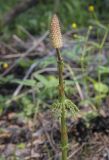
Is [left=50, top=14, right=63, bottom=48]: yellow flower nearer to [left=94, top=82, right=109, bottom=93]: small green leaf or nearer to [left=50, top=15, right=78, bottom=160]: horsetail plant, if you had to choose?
[left=50, top=15, right=78, bottom=160]: horsetail plant

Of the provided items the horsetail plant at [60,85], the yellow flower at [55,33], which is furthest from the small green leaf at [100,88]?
the yellow flower at [55,33]

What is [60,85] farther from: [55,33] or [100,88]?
[100,88]

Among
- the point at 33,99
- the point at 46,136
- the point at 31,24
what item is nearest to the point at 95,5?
the point at 31,24

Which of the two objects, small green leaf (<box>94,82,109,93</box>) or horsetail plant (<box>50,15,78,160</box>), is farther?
small green leaf (<box>94,82,109,93</box>)

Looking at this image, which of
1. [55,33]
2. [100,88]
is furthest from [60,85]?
[100,88]

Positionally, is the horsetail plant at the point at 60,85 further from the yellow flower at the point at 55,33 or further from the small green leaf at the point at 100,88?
the small green leaf at the point at 100,88

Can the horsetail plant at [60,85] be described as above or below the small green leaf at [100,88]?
above

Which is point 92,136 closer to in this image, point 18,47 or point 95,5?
point 18,47

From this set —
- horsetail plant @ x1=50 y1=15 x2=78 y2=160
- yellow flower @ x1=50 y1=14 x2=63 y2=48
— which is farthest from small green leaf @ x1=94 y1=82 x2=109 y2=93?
yellow flower @ x1=50 y1=14 x2=63 y2=48

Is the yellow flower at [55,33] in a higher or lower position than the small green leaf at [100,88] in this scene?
higher

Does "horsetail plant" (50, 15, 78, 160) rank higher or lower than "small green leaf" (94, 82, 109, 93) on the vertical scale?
higher

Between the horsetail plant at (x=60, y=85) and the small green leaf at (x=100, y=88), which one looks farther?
the small green leaf at (x=100, y=88)
